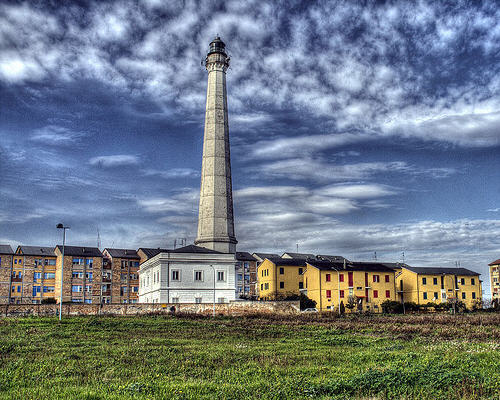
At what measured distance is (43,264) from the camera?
274ft

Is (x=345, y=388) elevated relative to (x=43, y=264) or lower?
lower

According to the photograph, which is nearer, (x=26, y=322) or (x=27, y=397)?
(x=27, y=397)

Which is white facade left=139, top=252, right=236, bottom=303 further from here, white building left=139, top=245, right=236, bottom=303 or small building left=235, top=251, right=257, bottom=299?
small building left=235, top=251, right=257, bottom=299

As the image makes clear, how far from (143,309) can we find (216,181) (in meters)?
21.9

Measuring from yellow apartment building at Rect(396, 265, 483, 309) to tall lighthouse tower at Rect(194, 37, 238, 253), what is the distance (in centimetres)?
2753

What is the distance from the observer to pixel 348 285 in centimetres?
6850

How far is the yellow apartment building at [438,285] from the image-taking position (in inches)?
2943

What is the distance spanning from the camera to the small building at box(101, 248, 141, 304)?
8525cm

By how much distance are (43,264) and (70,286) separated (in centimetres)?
622

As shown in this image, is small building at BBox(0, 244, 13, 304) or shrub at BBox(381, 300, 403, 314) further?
small building at BBox(0, 244, 13, 304)

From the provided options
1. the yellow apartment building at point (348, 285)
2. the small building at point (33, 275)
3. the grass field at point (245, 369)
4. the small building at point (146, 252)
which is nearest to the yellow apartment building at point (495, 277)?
the yellow apartment building at point (348, 285)

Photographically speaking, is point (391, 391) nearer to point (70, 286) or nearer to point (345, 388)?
point (345, 388)

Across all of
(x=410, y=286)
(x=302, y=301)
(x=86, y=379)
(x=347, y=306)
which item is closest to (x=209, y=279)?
(x=302, y=301)

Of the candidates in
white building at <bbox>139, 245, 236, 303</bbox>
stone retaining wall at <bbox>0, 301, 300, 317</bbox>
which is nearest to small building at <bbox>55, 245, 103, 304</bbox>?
white building at <bbox>139, 245, 236, 303</bbox>
